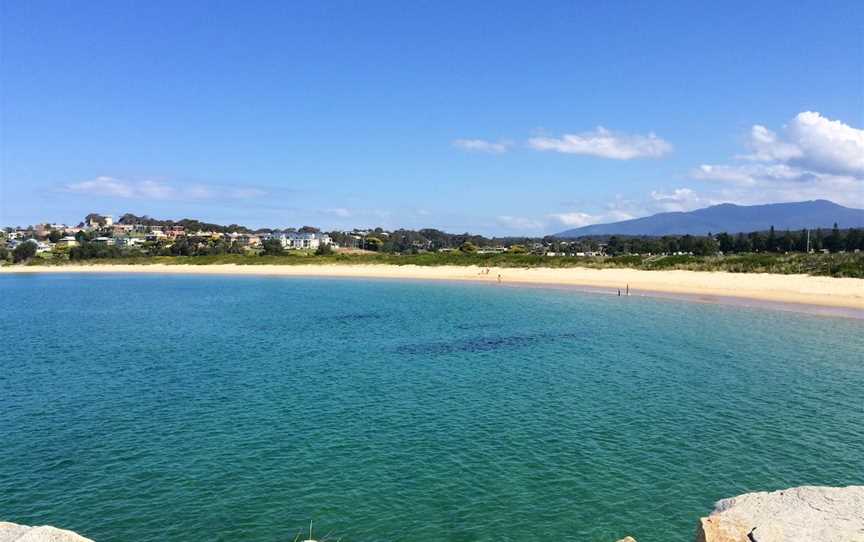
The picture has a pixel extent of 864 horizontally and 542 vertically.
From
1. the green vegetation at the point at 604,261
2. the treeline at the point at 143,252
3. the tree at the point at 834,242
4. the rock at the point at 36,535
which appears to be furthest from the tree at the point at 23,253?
the tree at the point at 834,242

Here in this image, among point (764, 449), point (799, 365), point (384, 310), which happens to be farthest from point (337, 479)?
point (384, 310)

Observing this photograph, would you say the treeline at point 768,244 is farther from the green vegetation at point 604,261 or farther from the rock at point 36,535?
the rock at point 36,535

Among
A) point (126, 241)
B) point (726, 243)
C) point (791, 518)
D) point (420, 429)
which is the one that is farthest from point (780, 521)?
point (126, 241)

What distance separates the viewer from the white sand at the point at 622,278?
4822 cm

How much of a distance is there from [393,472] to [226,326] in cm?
2776

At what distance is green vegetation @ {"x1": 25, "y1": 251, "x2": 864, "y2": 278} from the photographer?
5766 cm

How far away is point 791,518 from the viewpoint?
7688mm

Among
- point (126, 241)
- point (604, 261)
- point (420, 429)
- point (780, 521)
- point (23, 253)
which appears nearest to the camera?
point (780, 521)

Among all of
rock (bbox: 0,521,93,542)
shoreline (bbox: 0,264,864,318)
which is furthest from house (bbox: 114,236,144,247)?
rock (bbox: 0,521,93,542)

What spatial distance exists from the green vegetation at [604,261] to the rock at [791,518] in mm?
54882

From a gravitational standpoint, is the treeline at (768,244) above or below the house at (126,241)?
below

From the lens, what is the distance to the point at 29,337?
32.8 m

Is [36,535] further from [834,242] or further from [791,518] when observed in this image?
[834,242]

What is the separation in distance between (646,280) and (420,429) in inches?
2217
